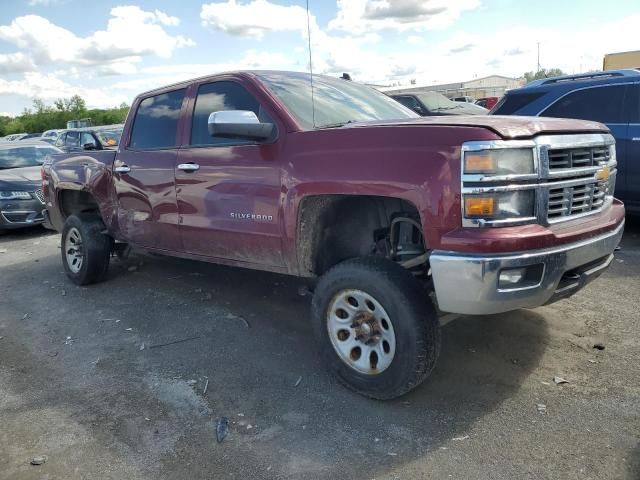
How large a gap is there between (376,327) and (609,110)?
4987 millimetres

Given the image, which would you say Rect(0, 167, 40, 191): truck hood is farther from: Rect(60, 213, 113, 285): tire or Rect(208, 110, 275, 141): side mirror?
Rect(208, 110, 275, 141): side mirror

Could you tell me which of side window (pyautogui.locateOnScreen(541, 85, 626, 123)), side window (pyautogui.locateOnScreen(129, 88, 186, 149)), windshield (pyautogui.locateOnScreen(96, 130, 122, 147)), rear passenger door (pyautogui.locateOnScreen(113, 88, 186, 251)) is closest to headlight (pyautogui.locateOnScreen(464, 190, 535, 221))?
rear passenger door (pyautogui.locateOnScreen(113, 88, 186, 251))

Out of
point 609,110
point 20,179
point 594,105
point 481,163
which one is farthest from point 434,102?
point 481,163

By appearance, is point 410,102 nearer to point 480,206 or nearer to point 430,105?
point 430,105

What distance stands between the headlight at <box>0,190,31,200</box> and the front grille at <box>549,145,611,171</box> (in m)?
9.09

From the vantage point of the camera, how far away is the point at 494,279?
277 cm

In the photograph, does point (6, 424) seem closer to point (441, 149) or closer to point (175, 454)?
point (175, 454)

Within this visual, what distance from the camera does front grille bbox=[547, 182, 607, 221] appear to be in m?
3.03

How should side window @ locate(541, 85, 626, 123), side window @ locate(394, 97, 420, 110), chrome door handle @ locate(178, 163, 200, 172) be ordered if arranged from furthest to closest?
side window @ locate(394, 97, 420, 110) → side window @ locate(541, 85, 626, 123) → chrome door handle @ locate(178, 163, 200, 172)

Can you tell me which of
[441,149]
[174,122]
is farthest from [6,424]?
[441,149]

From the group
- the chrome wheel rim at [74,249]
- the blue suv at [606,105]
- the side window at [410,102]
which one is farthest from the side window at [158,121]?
the side window at [410,102]

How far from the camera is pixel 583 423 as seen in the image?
2969 millimetres

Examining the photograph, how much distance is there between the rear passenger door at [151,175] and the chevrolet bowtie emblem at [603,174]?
10.2ft

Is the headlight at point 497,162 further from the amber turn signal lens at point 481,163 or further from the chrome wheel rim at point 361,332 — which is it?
the chrome wheel rim at point 361,332
